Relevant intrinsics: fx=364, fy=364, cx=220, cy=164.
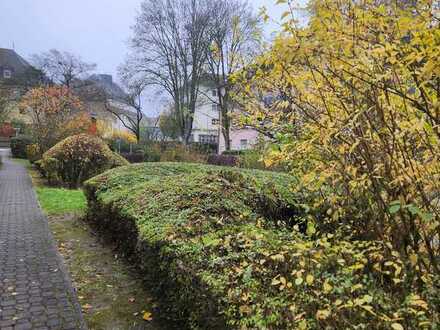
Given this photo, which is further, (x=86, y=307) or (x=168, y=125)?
(x=168, y=125)

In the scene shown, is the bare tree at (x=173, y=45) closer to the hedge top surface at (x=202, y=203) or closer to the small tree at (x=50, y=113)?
the small tree at (x=50, y=113)

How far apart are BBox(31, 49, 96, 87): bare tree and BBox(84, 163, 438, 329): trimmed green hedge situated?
38.9m

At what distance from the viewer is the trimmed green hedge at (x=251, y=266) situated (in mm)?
1953

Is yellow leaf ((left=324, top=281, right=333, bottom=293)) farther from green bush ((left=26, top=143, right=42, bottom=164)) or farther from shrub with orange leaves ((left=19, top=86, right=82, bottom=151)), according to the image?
green bush ((left=26, top=143, right=42, bottom=164))

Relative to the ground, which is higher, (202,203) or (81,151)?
(81,151)

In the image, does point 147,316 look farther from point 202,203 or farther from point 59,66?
point 59,66

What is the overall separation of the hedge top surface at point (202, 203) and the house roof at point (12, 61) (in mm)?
47496

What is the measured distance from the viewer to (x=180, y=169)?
817cm

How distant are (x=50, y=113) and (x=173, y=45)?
11446 mm

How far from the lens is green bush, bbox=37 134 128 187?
12.4 metres

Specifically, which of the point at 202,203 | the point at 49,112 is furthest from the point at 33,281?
the point at 49,112

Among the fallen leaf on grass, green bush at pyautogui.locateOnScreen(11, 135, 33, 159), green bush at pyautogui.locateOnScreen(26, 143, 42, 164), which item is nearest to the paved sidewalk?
the fallen leaf on grass

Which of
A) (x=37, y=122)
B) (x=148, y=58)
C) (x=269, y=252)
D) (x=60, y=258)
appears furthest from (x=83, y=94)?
(x=269, y=252)

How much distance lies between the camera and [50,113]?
71.8ft
